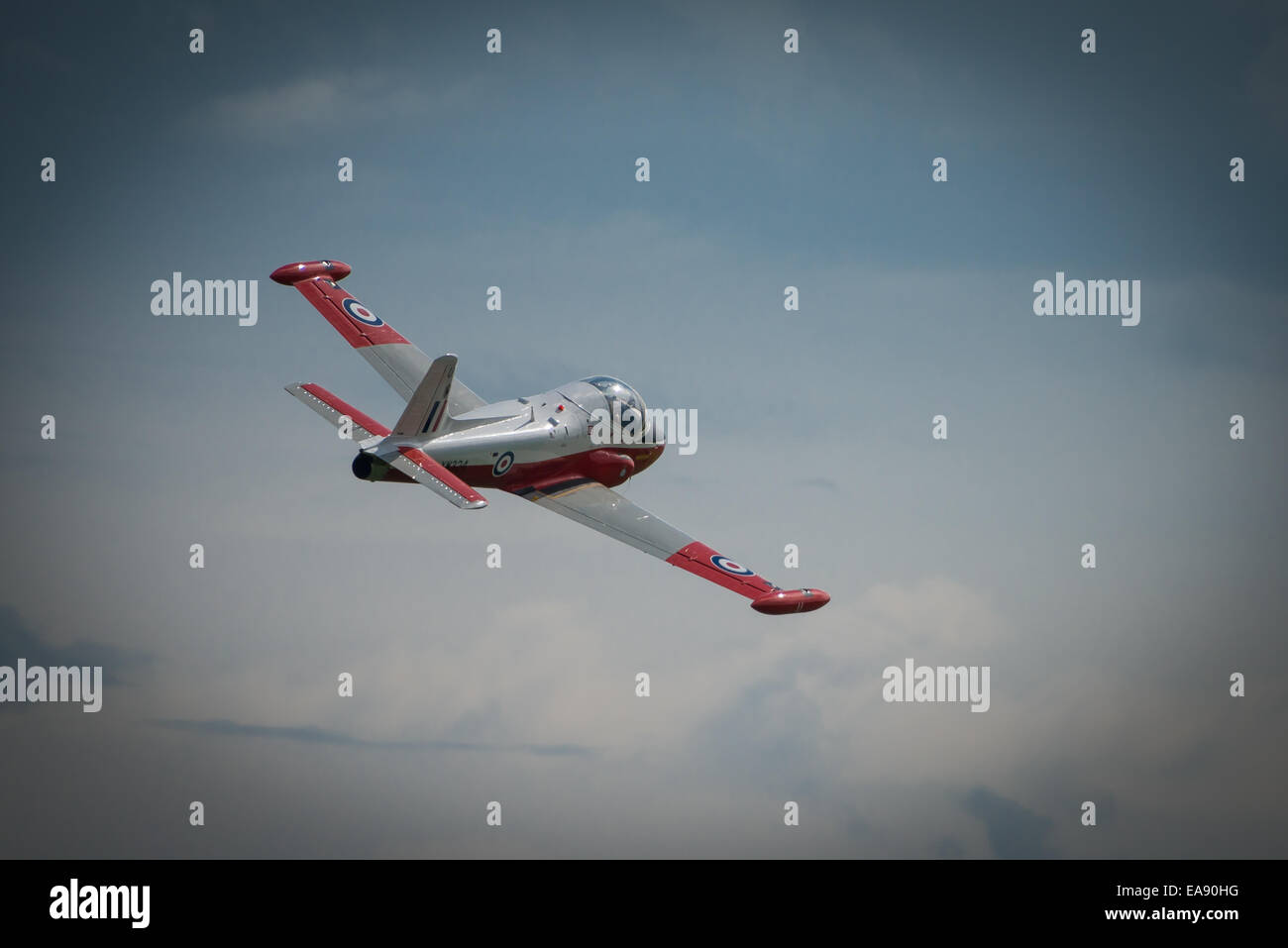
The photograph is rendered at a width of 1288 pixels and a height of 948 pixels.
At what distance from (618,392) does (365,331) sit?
34.3ft

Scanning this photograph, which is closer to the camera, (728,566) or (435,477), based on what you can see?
(435,477)

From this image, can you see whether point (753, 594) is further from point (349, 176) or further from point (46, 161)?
point (46, 161)

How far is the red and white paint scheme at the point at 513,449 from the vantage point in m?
50.5

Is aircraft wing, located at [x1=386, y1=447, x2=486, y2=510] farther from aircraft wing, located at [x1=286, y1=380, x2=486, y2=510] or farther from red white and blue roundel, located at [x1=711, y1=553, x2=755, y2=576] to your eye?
red white and blue roundel, located at [x1=711, y1=553, x2=755, y2=576]

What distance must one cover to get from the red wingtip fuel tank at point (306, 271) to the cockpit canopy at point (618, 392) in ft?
40.9

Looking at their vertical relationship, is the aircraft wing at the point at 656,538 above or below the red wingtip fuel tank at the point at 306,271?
below

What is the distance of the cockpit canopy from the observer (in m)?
58.2

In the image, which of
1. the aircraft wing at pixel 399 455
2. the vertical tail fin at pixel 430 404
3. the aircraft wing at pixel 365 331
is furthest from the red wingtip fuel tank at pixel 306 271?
the vertical tail fin at pixel 430 404

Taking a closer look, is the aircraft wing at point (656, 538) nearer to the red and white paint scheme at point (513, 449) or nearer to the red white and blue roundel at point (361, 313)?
the red and white paint scheme at point (513, 449)

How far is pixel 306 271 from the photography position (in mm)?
63281

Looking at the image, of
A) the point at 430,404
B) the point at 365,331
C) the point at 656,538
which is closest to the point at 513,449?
the point at 430,404

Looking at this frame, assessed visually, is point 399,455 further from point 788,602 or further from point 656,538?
point 788,602

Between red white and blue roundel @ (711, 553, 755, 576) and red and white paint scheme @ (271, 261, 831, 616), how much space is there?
3 cm
